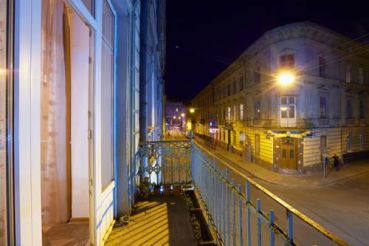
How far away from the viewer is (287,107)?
1608 centimetres

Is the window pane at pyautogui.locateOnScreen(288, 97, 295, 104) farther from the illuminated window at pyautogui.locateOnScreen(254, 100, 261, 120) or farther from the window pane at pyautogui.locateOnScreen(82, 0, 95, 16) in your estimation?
the window pane at pyautogui.locateOnScreen(82, 0, 95, 16)

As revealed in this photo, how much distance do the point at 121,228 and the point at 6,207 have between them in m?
2.47

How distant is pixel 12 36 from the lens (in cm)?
124

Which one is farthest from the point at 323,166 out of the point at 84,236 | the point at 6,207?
the point at 6,207

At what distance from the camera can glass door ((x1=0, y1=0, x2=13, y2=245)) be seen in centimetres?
117

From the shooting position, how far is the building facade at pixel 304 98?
15.5 meters

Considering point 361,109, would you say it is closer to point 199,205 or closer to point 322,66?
point 322,66

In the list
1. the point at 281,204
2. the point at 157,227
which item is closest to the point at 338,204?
the point at 157,227

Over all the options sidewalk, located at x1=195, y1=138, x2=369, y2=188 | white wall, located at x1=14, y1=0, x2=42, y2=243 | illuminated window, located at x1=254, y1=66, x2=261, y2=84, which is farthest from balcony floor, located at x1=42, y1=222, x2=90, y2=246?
illuminated window, located at x1=254, y1=66, x2=261, y2=84

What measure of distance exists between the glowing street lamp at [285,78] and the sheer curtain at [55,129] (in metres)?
15.9

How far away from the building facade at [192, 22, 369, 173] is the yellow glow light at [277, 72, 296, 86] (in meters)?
0.08

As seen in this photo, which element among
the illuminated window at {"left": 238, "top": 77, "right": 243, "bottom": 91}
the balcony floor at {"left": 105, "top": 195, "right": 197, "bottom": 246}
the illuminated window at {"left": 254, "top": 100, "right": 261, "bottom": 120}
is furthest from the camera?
the illuminated window at {"left": 238, "top": 77, "right": 243, "bottom": 91}

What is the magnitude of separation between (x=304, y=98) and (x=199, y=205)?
1474cm

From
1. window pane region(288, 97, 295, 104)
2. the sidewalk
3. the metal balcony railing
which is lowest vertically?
the sidewalk
